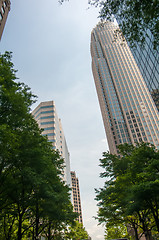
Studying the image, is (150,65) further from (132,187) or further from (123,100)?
(123,100)

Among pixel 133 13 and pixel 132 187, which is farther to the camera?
pixel 132 187

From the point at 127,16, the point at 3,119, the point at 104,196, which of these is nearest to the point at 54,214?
the point at 104,196

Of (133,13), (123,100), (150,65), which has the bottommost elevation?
(133,13)

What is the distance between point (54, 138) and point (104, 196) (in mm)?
59735

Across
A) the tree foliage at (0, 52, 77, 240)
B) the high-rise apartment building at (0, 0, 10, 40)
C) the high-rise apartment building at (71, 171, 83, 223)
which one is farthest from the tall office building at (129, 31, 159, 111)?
the high-rise apartment building at (71, 171, 83, 223)

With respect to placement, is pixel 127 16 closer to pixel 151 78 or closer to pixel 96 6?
pixel 96 6

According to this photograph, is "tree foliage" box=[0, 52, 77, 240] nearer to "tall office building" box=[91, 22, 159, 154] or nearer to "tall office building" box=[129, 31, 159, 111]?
"tall office building" box=[129, 31, 159, 111]

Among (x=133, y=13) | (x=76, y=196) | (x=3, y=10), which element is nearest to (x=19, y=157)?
(x=133, y=13)

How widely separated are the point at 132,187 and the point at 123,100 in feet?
410

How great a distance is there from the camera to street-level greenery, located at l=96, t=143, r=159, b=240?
43.9 feet

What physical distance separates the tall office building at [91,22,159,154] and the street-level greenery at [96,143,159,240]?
97.3m

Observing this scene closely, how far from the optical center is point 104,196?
18.8 metres

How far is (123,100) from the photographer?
132 meters

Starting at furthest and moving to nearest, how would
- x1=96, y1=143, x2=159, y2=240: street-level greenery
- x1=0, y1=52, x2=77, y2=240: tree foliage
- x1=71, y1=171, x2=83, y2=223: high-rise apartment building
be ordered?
x1=71, y1=171, x2=83, y2=223: high-rise apartment building < x1=96, y1=143, x2=159, y2=240: street-level greenery < x1=0, y1=52, x2=77, y2=240: tree foliage
